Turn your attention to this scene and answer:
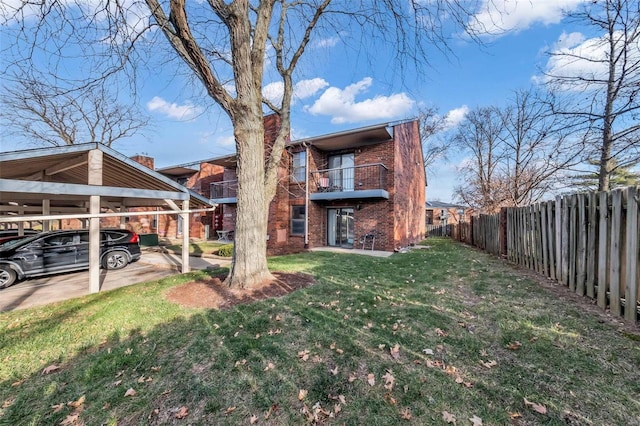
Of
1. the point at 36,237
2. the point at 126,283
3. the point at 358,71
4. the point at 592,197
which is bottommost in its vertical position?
the point at 126,283

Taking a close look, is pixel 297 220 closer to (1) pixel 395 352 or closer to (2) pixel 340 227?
(2) pixel 340 227

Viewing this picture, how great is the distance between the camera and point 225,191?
1786 centimetres

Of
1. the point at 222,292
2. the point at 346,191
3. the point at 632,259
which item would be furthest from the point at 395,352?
the point at 346,191

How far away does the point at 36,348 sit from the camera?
3396 mm

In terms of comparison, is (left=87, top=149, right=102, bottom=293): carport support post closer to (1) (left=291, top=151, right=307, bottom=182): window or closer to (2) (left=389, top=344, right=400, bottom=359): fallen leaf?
(2) (left=389, top=344, right=400, bottom=359): fallen leaf

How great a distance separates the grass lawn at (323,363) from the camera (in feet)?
7.37

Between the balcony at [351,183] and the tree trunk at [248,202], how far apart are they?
7282 millimetres

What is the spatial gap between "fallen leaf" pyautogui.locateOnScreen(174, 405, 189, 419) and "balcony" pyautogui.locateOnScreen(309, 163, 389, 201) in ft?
35.1

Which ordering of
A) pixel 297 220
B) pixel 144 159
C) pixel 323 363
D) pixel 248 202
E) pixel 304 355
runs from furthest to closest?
pixel 144 159, pixel 297 220, pixel 248 202, pixel 304 355, pixel 323 363

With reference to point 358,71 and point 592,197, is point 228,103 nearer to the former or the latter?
point 358,71

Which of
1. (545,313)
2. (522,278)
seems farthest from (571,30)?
(545,313)

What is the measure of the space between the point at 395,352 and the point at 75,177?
12.5 meters

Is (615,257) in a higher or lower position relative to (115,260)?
higher

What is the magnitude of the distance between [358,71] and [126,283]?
8.26m
